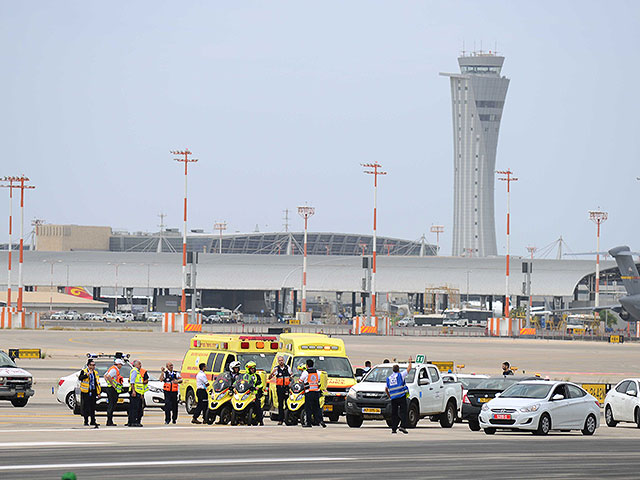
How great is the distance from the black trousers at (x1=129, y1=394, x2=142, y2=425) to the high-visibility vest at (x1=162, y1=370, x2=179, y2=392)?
1.39 meters

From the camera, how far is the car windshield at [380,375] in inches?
1145

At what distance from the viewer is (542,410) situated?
27.2 m

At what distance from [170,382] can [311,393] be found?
374cm

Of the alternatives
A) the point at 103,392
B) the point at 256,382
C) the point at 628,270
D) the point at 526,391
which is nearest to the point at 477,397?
the point at 526,391

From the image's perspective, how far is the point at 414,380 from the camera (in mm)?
29016

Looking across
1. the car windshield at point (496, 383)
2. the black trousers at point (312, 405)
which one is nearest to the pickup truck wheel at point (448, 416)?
the car windshield at point (496, 383)

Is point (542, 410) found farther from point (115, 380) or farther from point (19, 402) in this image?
point (19, 402)

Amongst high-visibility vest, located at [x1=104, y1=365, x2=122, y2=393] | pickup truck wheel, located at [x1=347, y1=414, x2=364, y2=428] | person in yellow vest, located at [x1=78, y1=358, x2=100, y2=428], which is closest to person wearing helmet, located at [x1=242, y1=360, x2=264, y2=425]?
pickup truck wheel, located at [x1=347, y1=414, x2=364, y2=428]

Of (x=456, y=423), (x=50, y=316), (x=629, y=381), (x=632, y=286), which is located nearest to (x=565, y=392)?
(x=629, y=381)

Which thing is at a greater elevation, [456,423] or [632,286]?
[632,286]

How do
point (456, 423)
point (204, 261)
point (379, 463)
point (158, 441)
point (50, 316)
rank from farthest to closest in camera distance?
point (204, 261)
point (50, 316)
point (456, 423)
point (158, 441)
point (379, 463)

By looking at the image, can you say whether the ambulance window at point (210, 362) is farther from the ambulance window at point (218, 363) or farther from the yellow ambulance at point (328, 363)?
the yellow ambulance at point (328, 363)

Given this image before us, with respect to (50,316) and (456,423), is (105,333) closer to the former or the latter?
(50,316)

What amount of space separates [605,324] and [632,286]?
64198 mm
